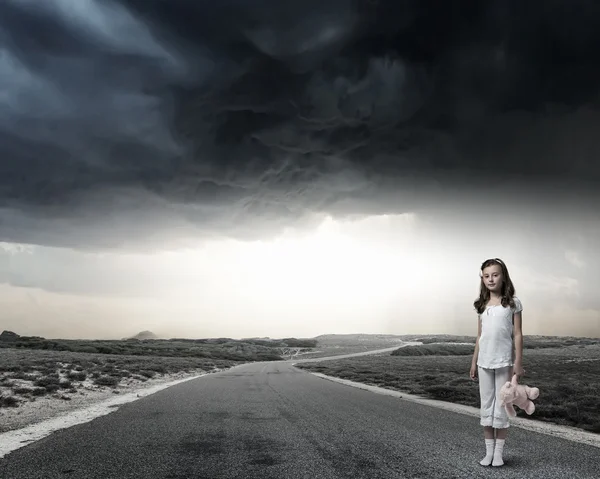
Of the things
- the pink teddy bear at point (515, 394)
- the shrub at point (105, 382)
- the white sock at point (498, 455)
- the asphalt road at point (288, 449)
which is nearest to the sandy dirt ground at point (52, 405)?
the shrub at point (105, 382)

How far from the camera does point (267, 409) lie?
13773 millimetres

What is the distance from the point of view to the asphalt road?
21.0 feet

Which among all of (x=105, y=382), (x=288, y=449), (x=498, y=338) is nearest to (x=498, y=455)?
(x=498, y=338)

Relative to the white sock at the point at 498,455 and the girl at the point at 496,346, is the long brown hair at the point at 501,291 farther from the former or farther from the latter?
the white sock at the point at 498,455

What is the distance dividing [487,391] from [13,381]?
80.5 ft

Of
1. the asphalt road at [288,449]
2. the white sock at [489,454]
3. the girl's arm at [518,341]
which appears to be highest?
the girl's arm at [518,341]

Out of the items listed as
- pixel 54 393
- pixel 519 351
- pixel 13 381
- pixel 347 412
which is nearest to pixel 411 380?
pixel 347 412

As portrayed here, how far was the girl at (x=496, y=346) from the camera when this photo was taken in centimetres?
629

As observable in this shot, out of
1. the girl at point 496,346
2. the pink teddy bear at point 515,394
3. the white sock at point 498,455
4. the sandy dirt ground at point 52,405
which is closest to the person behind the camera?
the pink teddy bear at point 515,394

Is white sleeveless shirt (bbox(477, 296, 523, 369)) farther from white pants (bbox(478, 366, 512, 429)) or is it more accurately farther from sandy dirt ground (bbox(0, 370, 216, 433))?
sandy dirt ground (bbox(0, 370, 216, 433))

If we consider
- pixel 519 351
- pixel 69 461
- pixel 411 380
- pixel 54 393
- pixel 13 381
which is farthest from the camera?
pixel 411 380

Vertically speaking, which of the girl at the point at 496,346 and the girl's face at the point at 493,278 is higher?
the girl's face at the point at 493,278

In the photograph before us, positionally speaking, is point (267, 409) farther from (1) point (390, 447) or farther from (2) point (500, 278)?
(2) point (500, 278)

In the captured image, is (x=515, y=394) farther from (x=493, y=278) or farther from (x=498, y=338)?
(x=493, y=278)
